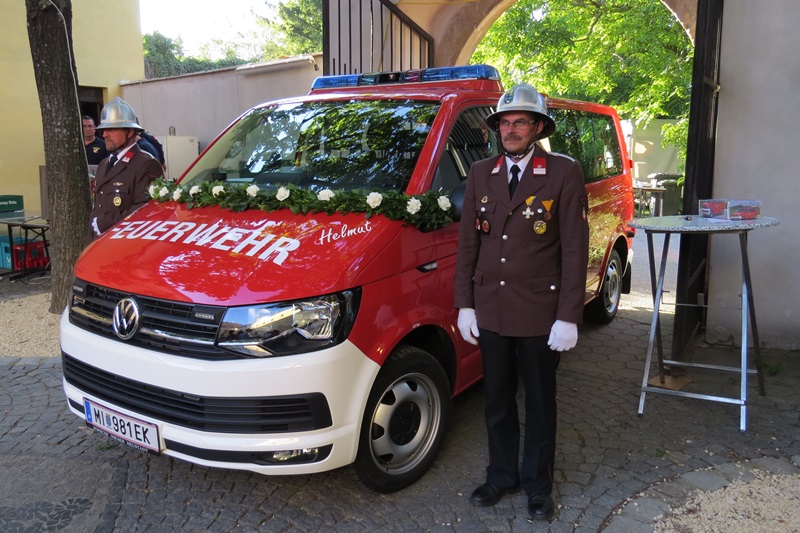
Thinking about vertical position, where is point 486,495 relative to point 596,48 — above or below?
below

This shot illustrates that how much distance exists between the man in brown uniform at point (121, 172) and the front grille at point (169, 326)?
188cm

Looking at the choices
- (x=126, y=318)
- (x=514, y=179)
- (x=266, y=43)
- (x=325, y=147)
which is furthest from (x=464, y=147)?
(x=266, y=43)

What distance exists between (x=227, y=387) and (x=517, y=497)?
1.62 m

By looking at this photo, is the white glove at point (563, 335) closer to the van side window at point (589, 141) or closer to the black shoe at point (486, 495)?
the black shoe at point (486, 495)

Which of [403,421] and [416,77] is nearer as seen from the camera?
[403,421]

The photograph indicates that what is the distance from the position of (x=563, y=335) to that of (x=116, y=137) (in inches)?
149

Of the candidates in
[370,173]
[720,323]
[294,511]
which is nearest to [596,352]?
[720,323]

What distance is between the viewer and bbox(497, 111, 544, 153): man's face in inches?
118

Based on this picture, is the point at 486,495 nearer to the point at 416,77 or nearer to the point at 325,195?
the point at 325,195

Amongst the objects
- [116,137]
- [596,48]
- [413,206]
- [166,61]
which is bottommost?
[413,206]

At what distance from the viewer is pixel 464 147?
3973 millimetres

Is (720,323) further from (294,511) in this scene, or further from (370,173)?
(294,511)

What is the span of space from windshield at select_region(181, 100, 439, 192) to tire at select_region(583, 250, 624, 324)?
3.18 m

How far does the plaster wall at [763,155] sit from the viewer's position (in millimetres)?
5137
